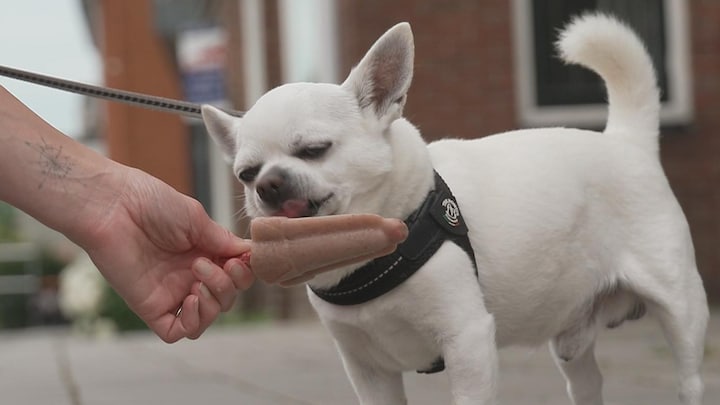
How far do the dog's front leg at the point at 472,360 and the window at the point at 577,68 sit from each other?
22.4 ft

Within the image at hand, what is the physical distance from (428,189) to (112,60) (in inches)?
595

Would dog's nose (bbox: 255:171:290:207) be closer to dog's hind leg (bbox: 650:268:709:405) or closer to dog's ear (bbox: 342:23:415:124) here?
dog's ear (bbox: 342:23:415:124)

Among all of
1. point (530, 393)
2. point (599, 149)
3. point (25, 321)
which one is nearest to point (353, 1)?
point (530, 393)

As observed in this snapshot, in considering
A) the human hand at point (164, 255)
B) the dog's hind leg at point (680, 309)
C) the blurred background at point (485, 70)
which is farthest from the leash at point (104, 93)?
the blurred background at point (485, 70)

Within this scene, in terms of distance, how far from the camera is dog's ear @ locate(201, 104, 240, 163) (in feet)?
12.2

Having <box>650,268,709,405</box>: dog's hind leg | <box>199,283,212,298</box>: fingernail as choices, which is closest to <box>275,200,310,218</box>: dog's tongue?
<box>199,283,212,298</box>: fingernail

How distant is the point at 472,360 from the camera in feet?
11.5

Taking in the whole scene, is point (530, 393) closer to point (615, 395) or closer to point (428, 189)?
point (615, 395)

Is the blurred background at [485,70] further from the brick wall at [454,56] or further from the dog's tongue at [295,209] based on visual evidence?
the dog's tongue at [295,209]

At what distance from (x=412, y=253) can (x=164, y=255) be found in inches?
27.4

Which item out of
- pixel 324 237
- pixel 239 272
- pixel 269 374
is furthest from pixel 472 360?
pixel 269 374

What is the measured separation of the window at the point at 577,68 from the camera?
10.2m

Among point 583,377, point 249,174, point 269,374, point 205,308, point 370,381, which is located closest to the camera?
point 249,174

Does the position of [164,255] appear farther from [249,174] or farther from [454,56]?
[454,56]
